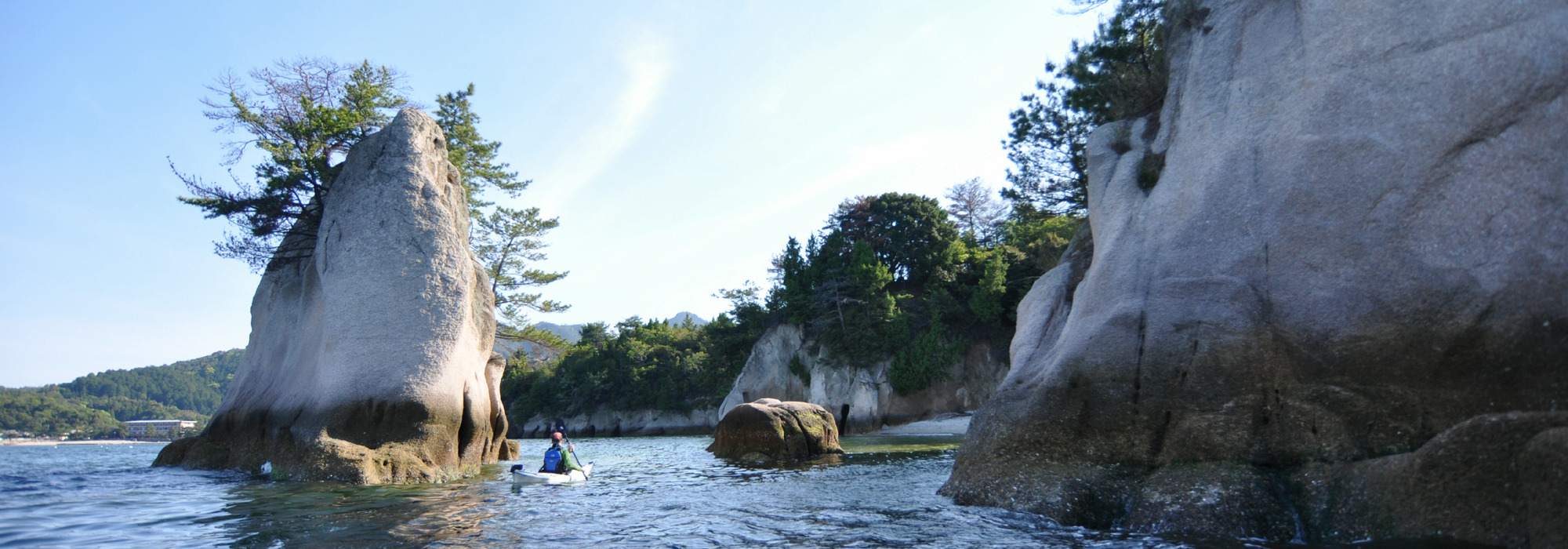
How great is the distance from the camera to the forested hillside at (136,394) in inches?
3593

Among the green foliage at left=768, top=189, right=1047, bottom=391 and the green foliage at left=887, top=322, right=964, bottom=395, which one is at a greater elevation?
the green foliage at left=768, top=189, right=1047, bottom=391

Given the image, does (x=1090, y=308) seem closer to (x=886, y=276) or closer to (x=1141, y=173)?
(x=1141, y=173)

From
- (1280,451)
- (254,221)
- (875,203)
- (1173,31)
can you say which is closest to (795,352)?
(875,203)

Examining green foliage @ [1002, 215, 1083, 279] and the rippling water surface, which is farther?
green foliage @ [1002, 215, 1083, 279]

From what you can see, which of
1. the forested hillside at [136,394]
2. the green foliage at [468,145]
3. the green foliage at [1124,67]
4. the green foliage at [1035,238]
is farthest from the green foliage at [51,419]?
the green foliage at [1124,67]

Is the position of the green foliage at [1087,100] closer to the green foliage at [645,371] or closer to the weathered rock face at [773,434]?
the weathered rock face at [773,434]

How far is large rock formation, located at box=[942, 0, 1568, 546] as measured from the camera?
23.2 ft

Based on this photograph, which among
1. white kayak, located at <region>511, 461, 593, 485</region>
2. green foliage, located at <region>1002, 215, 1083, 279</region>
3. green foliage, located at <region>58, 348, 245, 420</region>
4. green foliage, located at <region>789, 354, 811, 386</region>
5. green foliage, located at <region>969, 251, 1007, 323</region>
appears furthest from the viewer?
green foliage, located at <region>58, 348, 245, 420</region>

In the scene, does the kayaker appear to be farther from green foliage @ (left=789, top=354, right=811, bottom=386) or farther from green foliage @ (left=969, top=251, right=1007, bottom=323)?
green foliage @ (left=789, top=354, right=811, bottom=386)

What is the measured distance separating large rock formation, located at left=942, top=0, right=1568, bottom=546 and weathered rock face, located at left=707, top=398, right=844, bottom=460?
12.7 metres

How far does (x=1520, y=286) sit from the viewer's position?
23.8 ft

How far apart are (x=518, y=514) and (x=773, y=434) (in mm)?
12848

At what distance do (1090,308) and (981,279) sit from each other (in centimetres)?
3794

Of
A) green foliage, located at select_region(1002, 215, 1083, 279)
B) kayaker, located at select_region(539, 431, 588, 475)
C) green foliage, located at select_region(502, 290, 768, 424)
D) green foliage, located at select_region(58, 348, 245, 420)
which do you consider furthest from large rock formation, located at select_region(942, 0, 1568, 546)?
green foliage, located at select_region(58, 348, 245, 420)
